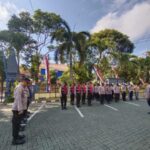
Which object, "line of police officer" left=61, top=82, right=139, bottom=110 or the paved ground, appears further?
"line of police officer" left=61, top=82, right=139, bottom=110

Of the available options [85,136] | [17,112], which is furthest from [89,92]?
[17,112]

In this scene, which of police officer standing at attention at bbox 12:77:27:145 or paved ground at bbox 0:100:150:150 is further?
police officer standing at attention at bbox 12:77:27:145

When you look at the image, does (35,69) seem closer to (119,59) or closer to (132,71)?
(119,59)

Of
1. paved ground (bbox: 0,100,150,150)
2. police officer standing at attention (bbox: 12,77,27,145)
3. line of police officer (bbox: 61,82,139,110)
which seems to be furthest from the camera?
line of police officer (bbox: 61,82,139,110)

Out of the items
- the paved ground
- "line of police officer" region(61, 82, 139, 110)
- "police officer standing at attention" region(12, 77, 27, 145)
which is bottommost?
the paved ground

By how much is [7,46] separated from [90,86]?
563 inches

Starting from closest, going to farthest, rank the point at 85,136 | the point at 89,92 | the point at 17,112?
the point at 17,112 → the point at 85,136 → the point at 89,92

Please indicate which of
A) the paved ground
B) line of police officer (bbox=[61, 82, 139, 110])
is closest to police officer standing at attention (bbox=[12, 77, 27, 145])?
the paved ground

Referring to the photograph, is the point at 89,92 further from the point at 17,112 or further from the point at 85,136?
the point at 17,112

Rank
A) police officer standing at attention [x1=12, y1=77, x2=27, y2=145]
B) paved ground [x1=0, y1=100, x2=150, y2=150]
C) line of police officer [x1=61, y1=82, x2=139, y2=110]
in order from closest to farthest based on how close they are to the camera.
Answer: paved ground [x1=0, y1=100, x2=150, y2=150], police officer standing at attention [x1=12, y1=77, x2=27, y2=145], line of police officer [x1=61, y1=82, x2=139, y2=110]

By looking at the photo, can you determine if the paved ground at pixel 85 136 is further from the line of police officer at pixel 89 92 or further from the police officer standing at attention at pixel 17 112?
the line of police officer at pixel 89 92

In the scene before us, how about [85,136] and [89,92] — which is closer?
[85,136]

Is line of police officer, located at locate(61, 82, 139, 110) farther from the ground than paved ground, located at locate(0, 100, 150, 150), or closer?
farther from the ground

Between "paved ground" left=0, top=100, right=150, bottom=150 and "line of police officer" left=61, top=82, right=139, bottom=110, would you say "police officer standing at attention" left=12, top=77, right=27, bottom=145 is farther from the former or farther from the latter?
"line of police officer" left=61, top=82, right=139, bottom=110
